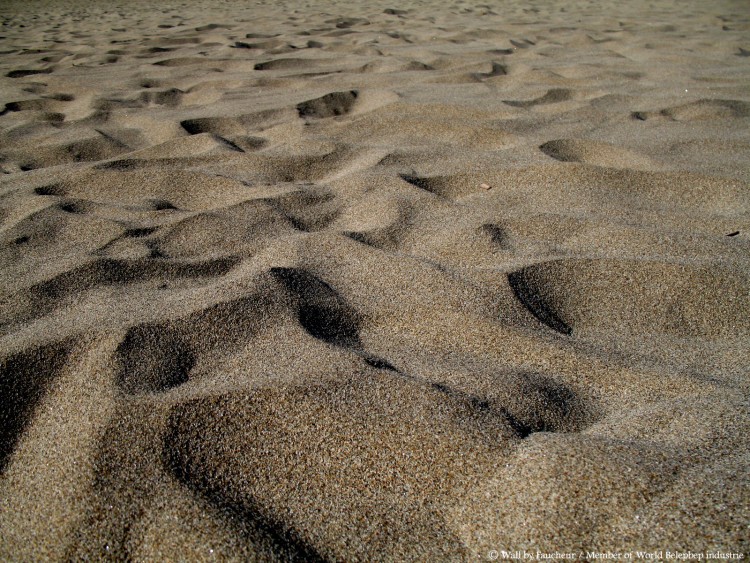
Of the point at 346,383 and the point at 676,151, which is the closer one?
the point at 346,383

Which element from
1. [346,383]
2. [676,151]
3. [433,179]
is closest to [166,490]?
[346,383]

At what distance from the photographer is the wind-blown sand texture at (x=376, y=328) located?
0.72 m

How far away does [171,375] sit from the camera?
0.96m

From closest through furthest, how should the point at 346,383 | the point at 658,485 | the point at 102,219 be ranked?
the point at 658,485 → the point at 346,383 → the point at 102,219

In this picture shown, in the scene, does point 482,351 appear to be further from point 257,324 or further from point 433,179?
point 433,179

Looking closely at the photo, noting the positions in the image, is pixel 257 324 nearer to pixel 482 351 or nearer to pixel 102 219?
pixel 482 351

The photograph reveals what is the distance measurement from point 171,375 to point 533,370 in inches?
23.0

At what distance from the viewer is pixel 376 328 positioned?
111 cm

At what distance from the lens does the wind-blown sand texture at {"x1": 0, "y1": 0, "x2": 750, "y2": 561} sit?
0.72m

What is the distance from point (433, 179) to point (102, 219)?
0.90 meters

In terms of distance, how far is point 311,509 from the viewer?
2.43 ft

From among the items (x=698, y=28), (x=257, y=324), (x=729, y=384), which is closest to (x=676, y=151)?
(x=729, y=384)

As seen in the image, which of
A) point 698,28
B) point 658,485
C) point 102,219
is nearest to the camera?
point 658,485

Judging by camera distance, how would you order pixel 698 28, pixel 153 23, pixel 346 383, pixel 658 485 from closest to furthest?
pixel 658 485
pixel 346 383
pixel 698 28
pixel 153 23
